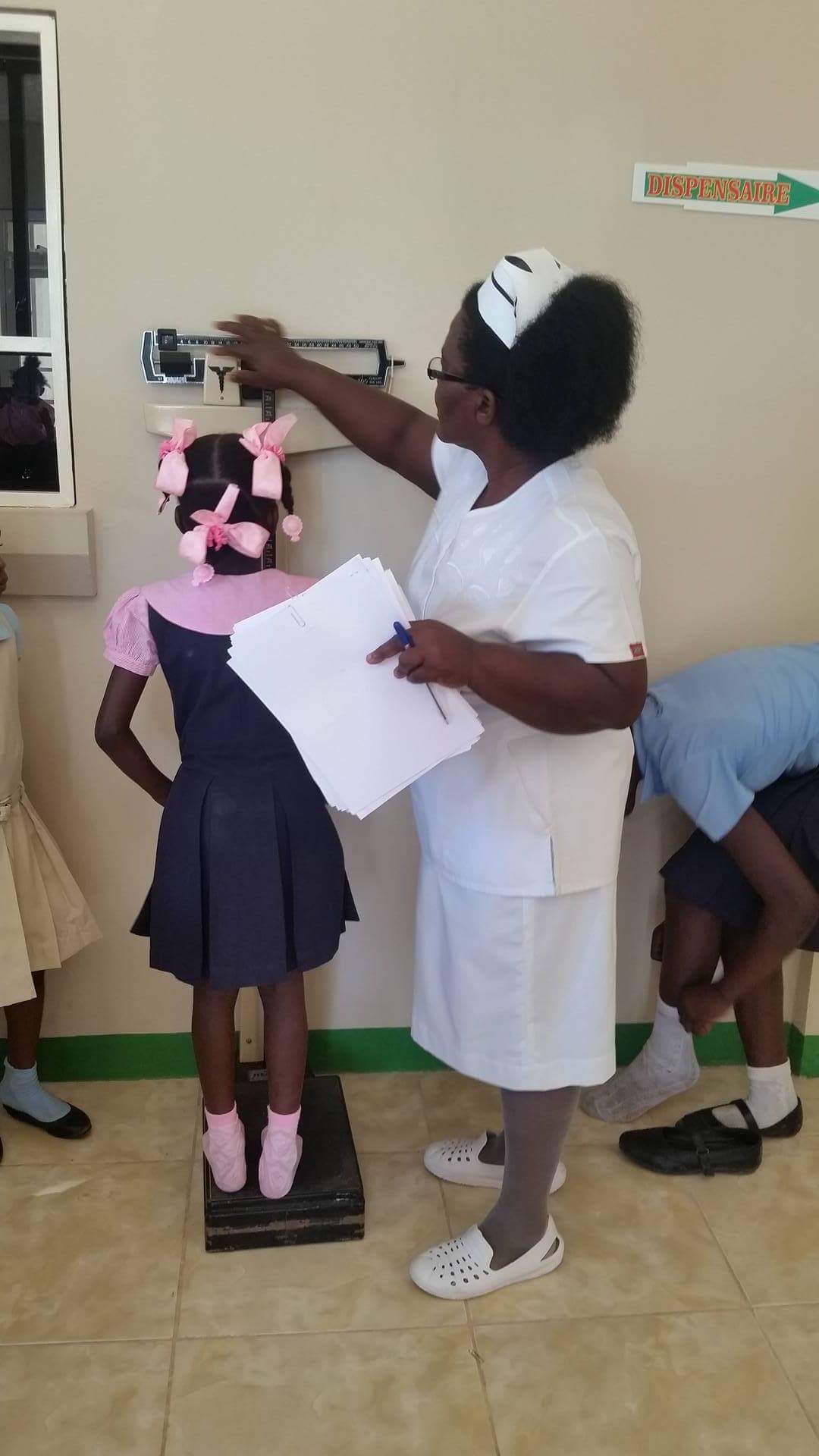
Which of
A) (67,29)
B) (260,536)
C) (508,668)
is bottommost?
(508,668)

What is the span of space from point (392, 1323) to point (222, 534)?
1181mm

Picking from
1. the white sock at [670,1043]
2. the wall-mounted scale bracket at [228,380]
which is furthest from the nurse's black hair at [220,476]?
the white sock at [670,1043]

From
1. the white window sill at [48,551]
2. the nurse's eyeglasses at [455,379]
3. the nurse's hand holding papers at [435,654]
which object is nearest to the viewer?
the nurse's hand holding papers at [435,654]

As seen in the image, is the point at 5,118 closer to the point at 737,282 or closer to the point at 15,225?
the point at 15,225

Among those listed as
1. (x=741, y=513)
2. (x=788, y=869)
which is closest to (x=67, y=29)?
(x=741, y=513)

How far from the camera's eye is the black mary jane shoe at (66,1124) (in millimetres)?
2041

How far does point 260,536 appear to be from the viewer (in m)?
A: 1.56

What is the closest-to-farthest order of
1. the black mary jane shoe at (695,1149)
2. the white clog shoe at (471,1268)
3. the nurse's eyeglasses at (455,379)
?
the nurse's eyeglasses at (455,379)
the white clog shoe at (471,1268)
the black mary jane shoe at (695,1149)

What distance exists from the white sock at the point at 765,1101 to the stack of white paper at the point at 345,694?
1.12 m

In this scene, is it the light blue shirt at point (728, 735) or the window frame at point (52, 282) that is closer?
the window frame at point (52, 282)

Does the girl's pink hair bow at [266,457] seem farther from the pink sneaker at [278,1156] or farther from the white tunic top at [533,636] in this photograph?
the pink sneaker at [278,1156]

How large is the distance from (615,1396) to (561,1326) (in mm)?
134

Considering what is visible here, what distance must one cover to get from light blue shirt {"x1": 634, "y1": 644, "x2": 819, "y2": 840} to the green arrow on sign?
802mm

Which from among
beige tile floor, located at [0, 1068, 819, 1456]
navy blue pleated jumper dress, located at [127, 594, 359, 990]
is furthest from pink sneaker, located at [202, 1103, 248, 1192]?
navy blue pleated jumper dress, located at [127, 594, 359, 990]
